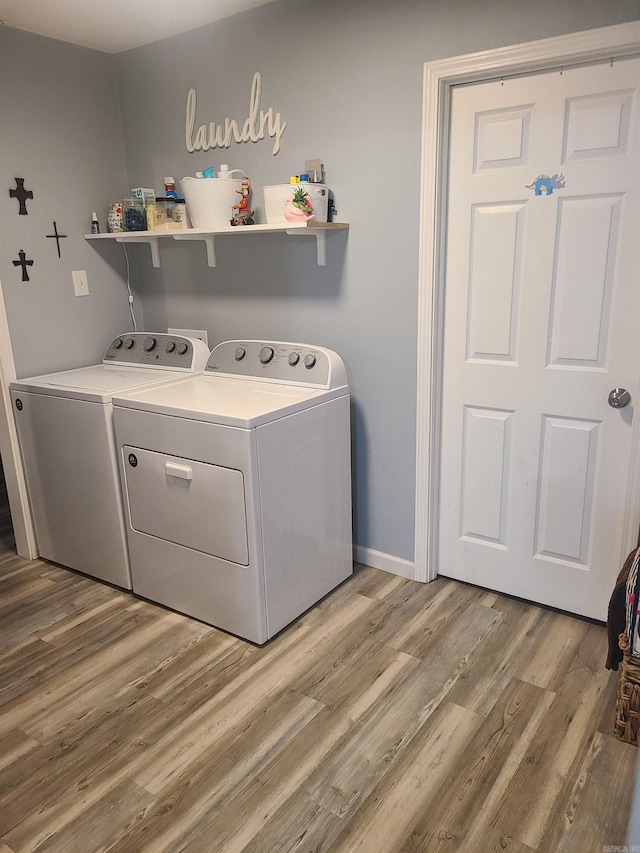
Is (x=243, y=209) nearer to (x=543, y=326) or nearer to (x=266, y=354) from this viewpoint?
(x=266, y=354)

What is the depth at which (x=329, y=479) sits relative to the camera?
2404 mm

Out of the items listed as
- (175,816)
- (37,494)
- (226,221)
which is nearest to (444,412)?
(226,221)

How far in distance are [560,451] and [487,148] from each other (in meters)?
1.07

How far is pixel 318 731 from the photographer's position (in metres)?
1.80

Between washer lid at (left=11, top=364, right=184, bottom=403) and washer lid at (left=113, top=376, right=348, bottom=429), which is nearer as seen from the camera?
washer lid at (left=113, top=376, right=348, bottom=429)

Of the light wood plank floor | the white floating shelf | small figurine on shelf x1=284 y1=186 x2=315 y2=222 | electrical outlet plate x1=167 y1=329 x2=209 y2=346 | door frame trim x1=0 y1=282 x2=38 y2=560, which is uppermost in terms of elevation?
small figurine on shelf x1=284 y1=186 x2=315 y2=222

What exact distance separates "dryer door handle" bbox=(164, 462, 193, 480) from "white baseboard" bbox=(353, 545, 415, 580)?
36.1 inches

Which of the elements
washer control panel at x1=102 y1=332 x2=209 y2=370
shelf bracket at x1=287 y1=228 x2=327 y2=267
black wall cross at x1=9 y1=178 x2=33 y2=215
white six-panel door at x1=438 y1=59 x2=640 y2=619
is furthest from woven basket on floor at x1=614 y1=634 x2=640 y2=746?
black wall cross at x1=9 y1=178 x2=33 y2=215

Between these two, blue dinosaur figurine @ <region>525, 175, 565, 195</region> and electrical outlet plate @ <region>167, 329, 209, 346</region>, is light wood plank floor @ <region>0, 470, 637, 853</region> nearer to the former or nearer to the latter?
electrical outlet plate @ <region>167, 329, 209, 346</region>

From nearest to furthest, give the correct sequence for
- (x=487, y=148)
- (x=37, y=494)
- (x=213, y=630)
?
(x=487, y=148), (x=213, y=630), (x=37, y=494)

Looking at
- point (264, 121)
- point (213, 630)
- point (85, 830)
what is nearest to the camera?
point (85, 830)

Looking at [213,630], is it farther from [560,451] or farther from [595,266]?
[595,266]

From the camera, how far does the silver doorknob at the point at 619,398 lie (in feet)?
6.56

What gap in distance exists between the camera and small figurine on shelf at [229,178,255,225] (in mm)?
2551
